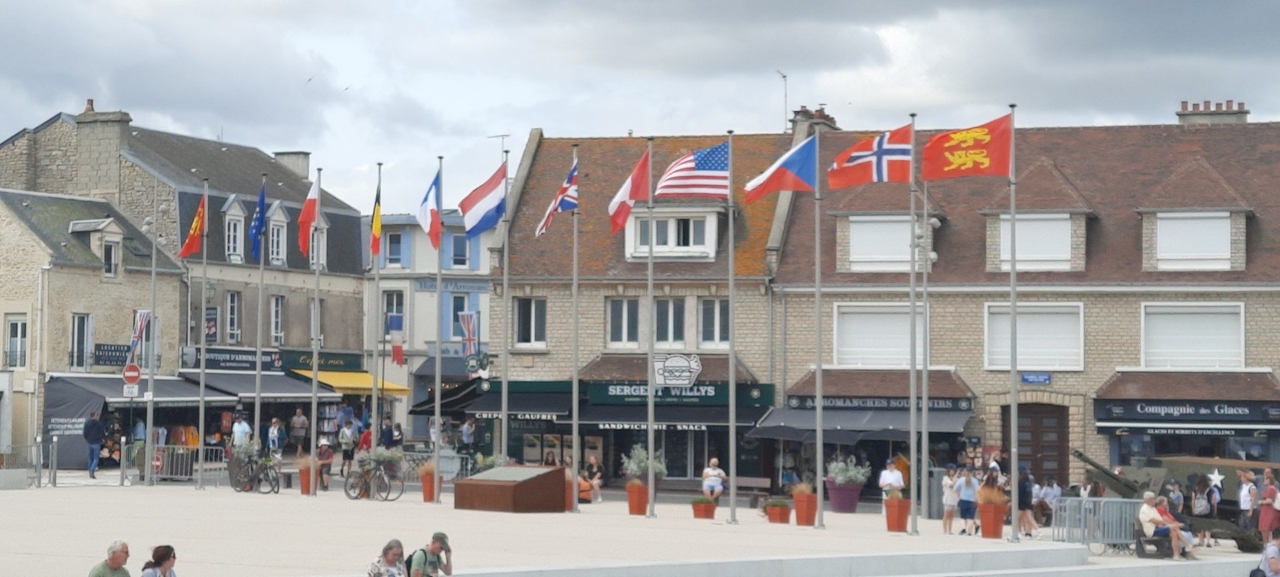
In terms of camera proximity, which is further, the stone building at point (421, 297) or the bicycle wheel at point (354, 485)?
the stone building at point (421, 297)

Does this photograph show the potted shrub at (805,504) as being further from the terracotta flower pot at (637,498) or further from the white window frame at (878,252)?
the white window frame at (878,252)

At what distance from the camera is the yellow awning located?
214ft

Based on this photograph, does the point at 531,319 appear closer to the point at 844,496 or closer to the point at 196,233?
the point at 196,233

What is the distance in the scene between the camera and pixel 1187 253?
149ft

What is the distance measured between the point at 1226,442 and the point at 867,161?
1512 cm

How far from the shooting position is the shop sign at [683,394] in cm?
4728

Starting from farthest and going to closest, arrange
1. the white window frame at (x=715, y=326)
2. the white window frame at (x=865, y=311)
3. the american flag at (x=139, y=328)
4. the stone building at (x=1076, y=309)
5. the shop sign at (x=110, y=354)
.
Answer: the shop sign at (x=110, y=354) → the american flag at (x=139, y=328) → the white window frame at (x=715, y=326) → the white window frame at (x=865, y=311) → the stone building at (x=1076, y=309)

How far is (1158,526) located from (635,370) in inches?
714

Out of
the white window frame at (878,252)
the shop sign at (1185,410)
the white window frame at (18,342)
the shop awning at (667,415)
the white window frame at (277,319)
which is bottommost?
the shop awning at (667,415)

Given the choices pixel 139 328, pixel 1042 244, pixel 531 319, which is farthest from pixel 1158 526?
pixel 139 328

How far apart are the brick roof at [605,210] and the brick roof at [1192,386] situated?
338 inches

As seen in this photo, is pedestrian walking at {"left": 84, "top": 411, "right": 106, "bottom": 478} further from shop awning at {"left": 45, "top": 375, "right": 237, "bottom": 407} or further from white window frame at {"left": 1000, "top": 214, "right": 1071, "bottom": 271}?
white window frame at {"left": 1000, "top": 214, "right": 1071, "bottom": 271}

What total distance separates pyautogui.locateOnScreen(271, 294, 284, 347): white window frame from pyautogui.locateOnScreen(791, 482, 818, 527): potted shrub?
31.6m

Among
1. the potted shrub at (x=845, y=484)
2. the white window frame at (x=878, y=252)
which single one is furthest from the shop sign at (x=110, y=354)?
the potted shrub at (x=845, y=484)
